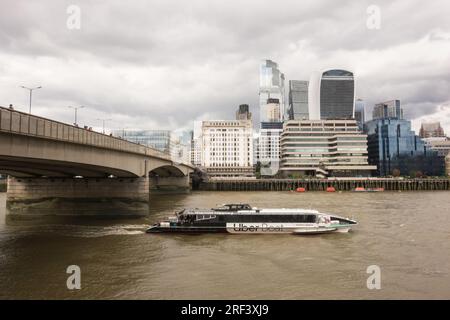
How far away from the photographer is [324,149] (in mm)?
152625

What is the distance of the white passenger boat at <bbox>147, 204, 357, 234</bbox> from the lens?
109ft

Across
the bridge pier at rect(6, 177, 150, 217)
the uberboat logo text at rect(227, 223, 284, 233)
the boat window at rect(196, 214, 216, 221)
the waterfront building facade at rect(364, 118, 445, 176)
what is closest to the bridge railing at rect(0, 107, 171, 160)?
the bridge pier at rect(6, 177, 150, 217)

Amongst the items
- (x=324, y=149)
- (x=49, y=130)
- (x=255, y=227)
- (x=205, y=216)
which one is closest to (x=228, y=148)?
(x=324, y=149)

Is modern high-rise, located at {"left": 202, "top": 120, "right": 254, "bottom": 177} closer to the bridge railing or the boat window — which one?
the bridge railing

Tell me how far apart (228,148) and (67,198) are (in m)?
150

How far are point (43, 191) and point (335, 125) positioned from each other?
13280cm

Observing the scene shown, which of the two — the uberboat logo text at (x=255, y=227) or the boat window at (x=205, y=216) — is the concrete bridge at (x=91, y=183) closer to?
the boat window at (x=205, y=216)

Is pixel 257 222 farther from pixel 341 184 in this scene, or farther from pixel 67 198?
pixel 341 184

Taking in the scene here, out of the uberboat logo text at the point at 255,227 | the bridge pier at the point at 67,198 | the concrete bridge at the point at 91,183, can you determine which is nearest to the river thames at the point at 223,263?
the uberboat logo text at the point at 255,227

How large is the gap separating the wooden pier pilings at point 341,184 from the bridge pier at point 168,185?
85.2 feet

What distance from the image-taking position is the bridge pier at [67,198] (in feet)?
142

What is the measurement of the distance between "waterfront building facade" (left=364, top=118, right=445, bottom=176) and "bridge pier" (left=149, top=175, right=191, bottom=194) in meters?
122
